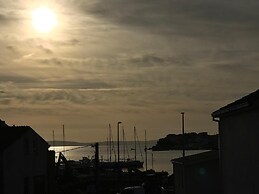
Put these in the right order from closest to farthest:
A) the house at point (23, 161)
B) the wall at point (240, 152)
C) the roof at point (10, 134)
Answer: the wall at point (240, 152), the house at point (23, 161), the roof at point (10, 134)

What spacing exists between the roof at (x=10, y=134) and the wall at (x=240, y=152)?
1826 cm

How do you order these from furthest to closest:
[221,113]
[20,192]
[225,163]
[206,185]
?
[20,192] < [206,185] < [225,163] < [221,113]

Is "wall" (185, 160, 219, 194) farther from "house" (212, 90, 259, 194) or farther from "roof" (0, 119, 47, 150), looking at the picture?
"roof" (0, 119, 47, 150)

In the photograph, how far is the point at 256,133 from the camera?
18.6 m

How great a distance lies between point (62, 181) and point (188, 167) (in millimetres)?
39310

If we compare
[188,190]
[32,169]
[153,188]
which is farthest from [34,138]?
[188,190]

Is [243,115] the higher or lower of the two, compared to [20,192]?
higher

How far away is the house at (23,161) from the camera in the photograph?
38406 millimetres

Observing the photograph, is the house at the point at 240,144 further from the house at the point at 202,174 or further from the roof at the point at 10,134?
the roof at the point at 10,134

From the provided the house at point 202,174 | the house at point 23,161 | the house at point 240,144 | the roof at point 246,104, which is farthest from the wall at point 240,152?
the house at point 23,161

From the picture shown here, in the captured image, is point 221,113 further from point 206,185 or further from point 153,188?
point 153,188

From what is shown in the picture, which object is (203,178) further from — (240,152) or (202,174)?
(240,152)

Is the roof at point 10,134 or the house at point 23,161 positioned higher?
the roof at point 10,134

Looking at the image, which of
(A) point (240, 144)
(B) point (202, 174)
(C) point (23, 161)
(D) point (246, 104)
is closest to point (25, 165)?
(C) point (23, 161)
